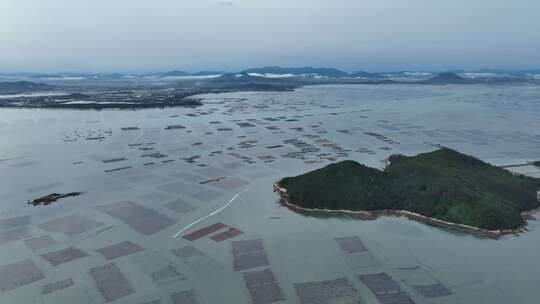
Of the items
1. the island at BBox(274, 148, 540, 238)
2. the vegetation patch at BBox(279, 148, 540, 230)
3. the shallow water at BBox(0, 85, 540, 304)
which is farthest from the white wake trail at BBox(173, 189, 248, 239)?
the vegetation patch at BBox(279, 148, 540, 230)

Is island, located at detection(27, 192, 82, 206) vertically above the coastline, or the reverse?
island, located at detection(27, 192, 82, 206)

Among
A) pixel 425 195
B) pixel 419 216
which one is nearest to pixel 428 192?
pixel 425 195

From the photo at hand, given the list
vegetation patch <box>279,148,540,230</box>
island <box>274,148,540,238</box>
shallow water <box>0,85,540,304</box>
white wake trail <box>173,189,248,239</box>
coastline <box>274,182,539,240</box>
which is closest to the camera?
shallow water <box>0,85,540,304</box>

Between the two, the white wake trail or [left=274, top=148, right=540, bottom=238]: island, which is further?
[left=274, top=148, right=540, bottom=238]: island

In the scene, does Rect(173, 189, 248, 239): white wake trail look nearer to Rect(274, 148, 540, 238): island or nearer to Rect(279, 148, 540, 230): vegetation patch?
Rect(274, 148, 540, 238): island

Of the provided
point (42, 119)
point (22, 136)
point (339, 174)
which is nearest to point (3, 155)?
point (22, 136)

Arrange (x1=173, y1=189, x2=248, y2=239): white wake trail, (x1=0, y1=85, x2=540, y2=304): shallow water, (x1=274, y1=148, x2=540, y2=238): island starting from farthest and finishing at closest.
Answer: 1. (x1=274, y1=148, x2=540, y2=238): island
2. (x1=173, y1=189, x2=248, y2=239): white wake trail
3. (x1=0, y1=85, x2=540, y2=304): shallow water

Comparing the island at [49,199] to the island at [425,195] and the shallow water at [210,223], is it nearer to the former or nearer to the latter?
the shallow water at [210,223]
